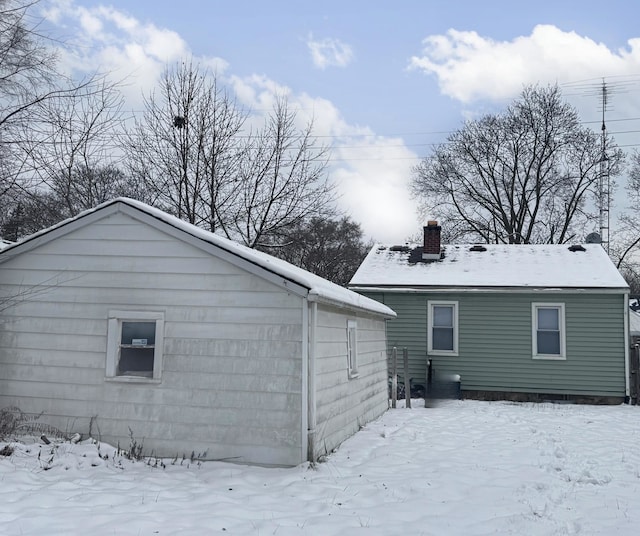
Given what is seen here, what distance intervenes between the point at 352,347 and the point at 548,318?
26.9ft

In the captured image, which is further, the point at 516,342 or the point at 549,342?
the point at 516,342

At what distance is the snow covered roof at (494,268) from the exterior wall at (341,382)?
4701mm

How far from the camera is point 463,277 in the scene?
17.3 meters

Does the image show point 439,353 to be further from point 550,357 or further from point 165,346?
point 165,346

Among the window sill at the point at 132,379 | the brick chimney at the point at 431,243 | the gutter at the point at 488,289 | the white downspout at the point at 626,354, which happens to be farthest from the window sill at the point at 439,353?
the window sill at the point at 132,379

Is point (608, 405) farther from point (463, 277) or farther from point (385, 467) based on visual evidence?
point (385, 467)

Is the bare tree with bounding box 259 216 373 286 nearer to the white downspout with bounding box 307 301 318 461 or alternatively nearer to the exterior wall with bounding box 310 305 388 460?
the exterior wall with bounding box 310 305 388 460

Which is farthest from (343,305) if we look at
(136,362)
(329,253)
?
(329,253)

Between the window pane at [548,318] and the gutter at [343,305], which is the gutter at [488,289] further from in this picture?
the gutter at [343,305]

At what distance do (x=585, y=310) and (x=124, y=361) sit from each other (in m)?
12.6

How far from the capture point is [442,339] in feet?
55.7

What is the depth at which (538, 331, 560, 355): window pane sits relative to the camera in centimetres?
1631

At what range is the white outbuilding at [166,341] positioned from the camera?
25.6ft

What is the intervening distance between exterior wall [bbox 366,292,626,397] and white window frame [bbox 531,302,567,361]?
0.09 m
